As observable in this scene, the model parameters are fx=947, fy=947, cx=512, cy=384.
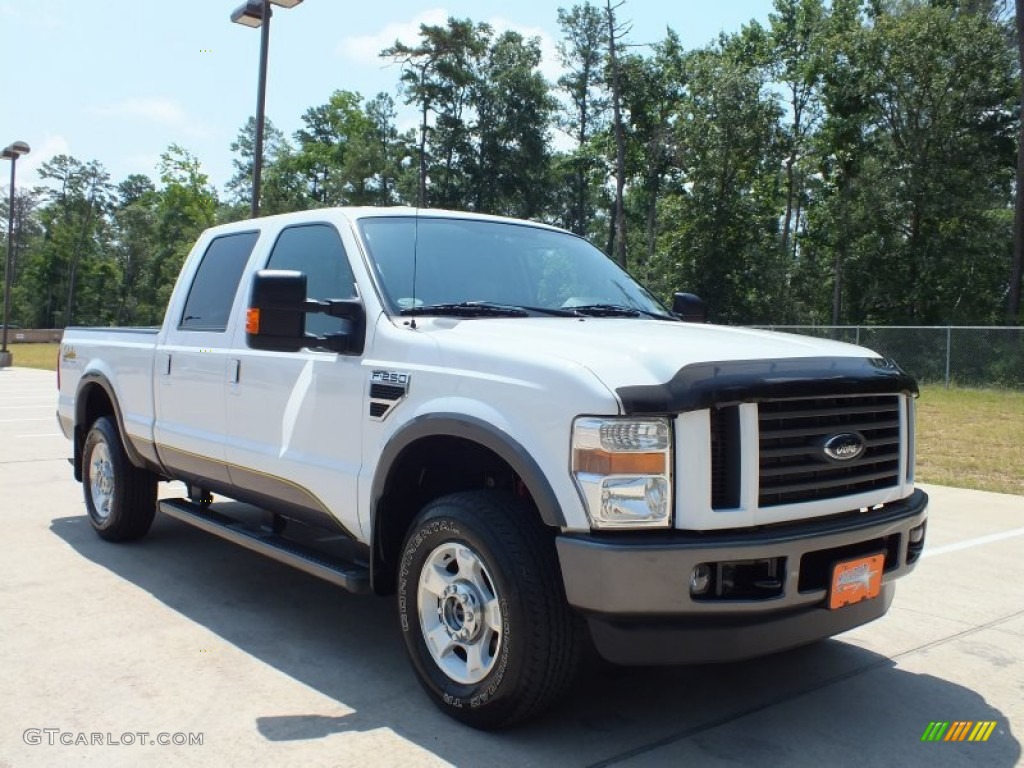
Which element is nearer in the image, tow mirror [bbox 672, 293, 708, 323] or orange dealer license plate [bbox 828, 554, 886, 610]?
orange dealer license plate [bbox 828, 554, 886, 610]

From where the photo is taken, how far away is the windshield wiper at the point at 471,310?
417 centimetres

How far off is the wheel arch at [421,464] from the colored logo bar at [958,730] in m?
1.75

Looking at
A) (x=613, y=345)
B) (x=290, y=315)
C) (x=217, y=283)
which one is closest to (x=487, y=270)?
(x=290, y=315)

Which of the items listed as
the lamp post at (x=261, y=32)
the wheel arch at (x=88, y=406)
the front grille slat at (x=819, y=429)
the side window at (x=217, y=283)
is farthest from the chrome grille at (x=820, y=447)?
the lamp post at (x=261, y=32)

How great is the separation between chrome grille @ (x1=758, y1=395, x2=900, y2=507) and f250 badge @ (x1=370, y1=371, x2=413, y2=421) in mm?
1426

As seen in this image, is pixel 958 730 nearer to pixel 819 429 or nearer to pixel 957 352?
pixel 819 429

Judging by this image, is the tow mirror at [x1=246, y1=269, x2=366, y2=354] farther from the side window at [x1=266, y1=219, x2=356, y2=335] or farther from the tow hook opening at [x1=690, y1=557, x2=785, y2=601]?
the tow hook opening at [x1=690, y1=557, x2=785, y2=601]

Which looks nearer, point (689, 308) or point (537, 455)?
point (537, 455)

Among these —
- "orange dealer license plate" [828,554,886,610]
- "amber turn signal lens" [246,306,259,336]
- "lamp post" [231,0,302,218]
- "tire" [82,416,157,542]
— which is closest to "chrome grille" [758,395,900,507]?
"orange dealer license plate" [828,554,886,610]

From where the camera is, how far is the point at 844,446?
350 centimetres

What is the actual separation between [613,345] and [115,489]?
424 centimetres

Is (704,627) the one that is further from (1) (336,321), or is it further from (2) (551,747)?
(1) (336,321)

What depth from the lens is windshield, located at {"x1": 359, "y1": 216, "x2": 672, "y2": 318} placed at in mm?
4328

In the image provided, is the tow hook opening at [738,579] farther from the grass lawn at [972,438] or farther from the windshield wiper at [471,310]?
the grass lawn at [972,438]
